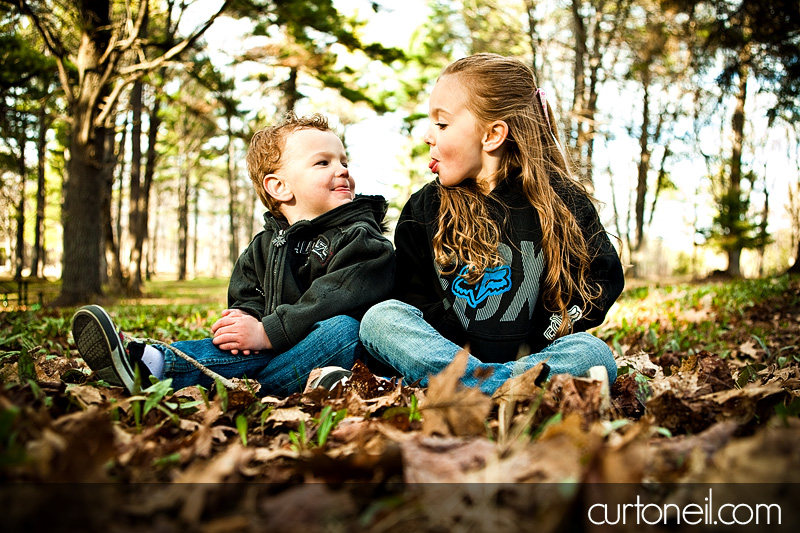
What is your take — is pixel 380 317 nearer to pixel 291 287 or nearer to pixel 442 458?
pixel 291 287

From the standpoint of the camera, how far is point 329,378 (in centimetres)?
200

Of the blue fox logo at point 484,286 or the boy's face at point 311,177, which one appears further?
the boy's face at point 311,177

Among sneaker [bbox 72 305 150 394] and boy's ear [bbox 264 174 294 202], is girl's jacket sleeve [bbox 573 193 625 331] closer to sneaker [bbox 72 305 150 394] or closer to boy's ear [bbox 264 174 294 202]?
boy's ear [bbox 264 174 294 202]

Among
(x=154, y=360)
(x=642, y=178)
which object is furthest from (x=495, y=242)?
(x=642, y=178)

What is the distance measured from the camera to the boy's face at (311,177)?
9.04 ft

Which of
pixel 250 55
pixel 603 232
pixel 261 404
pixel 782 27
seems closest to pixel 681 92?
pixel 782 27

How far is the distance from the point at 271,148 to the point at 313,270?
2.59 feet

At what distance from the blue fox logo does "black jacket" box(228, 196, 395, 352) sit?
1.26 feet

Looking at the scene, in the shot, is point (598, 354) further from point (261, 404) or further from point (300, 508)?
point (300, 508)

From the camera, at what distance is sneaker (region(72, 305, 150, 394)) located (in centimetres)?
191

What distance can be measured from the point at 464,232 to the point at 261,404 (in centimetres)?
120

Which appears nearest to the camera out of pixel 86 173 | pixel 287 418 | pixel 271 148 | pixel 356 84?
pixel 287 418

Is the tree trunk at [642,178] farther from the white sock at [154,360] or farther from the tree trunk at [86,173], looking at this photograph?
the white sock at [154,360]

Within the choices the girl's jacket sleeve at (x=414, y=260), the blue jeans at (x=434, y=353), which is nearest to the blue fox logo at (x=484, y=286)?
the girl's jacket sleeve at (x=414, y=260)
